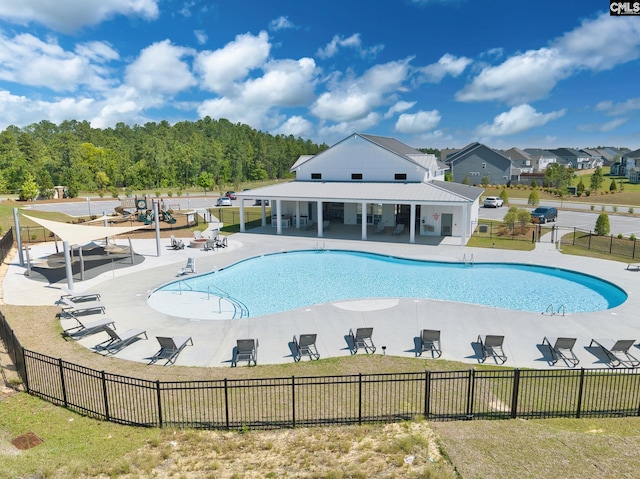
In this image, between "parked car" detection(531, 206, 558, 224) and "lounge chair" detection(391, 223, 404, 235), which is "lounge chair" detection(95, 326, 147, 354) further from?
"parked car" detection(531, 206, 558, 224)

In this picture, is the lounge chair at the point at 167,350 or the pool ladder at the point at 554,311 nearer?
the lounge chair at the point at 167,350

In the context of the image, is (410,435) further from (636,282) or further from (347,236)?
(347,236)

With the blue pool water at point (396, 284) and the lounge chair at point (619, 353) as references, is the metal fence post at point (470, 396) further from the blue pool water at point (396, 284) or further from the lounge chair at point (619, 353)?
the blue pool water at point (396, 284)

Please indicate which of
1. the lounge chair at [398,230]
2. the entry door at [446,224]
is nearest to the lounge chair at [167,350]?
the lounge chair at [398,230]

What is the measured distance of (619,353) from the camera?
13047 millimetres

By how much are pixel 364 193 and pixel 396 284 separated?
41.2 feet

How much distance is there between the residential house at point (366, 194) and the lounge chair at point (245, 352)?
19676mm

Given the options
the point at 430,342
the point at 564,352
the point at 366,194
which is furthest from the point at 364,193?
the point at 564,352

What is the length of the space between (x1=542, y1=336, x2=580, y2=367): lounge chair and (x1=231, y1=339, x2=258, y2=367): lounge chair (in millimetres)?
8843

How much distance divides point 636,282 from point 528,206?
36.1 metres

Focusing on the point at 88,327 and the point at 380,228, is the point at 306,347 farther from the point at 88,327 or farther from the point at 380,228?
the point at 380,228

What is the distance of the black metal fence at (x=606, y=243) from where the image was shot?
27.5m

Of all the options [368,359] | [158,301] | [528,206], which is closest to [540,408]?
[368,359]

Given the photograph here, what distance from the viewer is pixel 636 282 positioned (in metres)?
20.9
